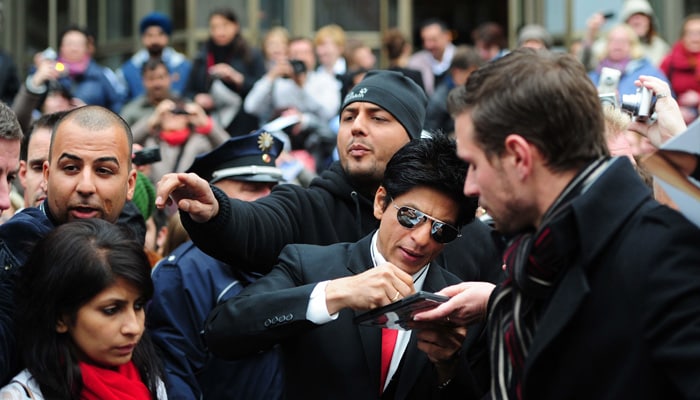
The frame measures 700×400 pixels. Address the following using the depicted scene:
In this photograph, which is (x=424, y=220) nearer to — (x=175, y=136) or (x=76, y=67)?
(x=175, y=136)

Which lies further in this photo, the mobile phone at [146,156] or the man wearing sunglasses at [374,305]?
the mobile phone at [146,156]

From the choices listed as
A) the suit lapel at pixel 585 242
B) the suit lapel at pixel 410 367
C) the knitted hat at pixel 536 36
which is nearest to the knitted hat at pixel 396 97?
the suit lapel at pixel 410 367

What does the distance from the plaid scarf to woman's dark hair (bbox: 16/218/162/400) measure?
1.46 meters

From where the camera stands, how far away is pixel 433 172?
4.00m

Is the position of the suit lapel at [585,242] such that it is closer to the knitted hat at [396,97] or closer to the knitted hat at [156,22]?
the knitted hat at [396,97]

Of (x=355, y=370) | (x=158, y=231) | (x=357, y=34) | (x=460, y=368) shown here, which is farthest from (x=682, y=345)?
(x=357, y=34)

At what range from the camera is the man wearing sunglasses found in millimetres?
3602

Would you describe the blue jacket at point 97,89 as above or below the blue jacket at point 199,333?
above

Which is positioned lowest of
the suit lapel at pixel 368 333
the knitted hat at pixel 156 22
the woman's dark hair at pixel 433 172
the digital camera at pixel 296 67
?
the suit lapel at pixel 368 333

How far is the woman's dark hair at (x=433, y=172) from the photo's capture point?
399 cm

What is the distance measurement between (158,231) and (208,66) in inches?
165

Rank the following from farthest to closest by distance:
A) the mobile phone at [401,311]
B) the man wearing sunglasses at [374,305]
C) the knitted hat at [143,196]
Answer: the knitted hat at [143,196]
the man wearing sunglasses at [374,305]
the mobile phone at [401,311]

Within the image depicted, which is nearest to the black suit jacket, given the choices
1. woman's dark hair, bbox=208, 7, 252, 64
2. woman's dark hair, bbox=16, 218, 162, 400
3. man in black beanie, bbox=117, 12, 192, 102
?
woman's dark hair, bbox=16, 218, 162, 400

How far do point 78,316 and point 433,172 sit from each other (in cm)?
130
